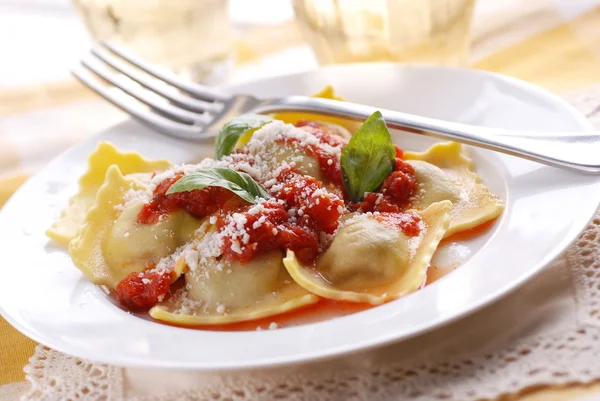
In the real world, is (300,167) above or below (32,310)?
above

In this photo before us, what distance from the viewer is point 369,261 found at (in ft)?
10.3

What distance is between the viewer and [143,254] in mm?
3551

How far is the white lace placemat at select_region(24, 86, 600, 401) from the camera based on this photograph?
249 centimetres

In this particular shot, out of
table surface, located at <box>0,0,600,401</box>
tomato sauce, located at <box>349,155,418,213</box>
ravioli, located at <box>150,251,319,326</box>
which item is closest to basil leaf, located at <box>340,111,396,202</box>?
tomato sauce, located at <box>349,155,418,213</box>

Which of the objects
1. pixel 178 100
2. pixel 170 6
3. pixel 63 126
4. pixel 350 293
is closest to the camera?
pixel 350 293

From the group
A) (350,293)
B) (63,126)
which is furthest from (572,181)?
(63,126)

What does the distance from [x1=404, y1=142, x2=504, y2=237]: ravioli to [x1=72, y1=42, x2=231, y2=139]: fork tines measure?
1.38 metres

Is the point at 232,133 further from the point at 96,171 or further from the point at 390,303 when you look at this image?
the point at 390,303

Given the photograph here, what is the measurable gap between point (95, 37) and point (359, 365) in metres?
3.91

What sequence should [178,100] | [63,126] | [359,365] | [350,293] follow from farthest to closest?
[63,126], [178,100], [350,293], [359,365]

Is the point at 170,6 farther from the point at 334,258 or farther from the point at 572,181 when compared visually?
the point at 572,181

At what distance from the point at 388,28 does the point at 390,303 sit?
249 centimetres

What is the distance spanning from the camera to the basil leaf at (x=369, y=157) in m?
3.49

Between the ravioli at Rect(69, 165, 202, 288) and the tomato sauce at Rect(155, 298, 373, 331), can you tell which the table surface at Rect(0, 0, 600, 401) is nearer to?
the ravioli at Rect(69, 165, 202, 288)
